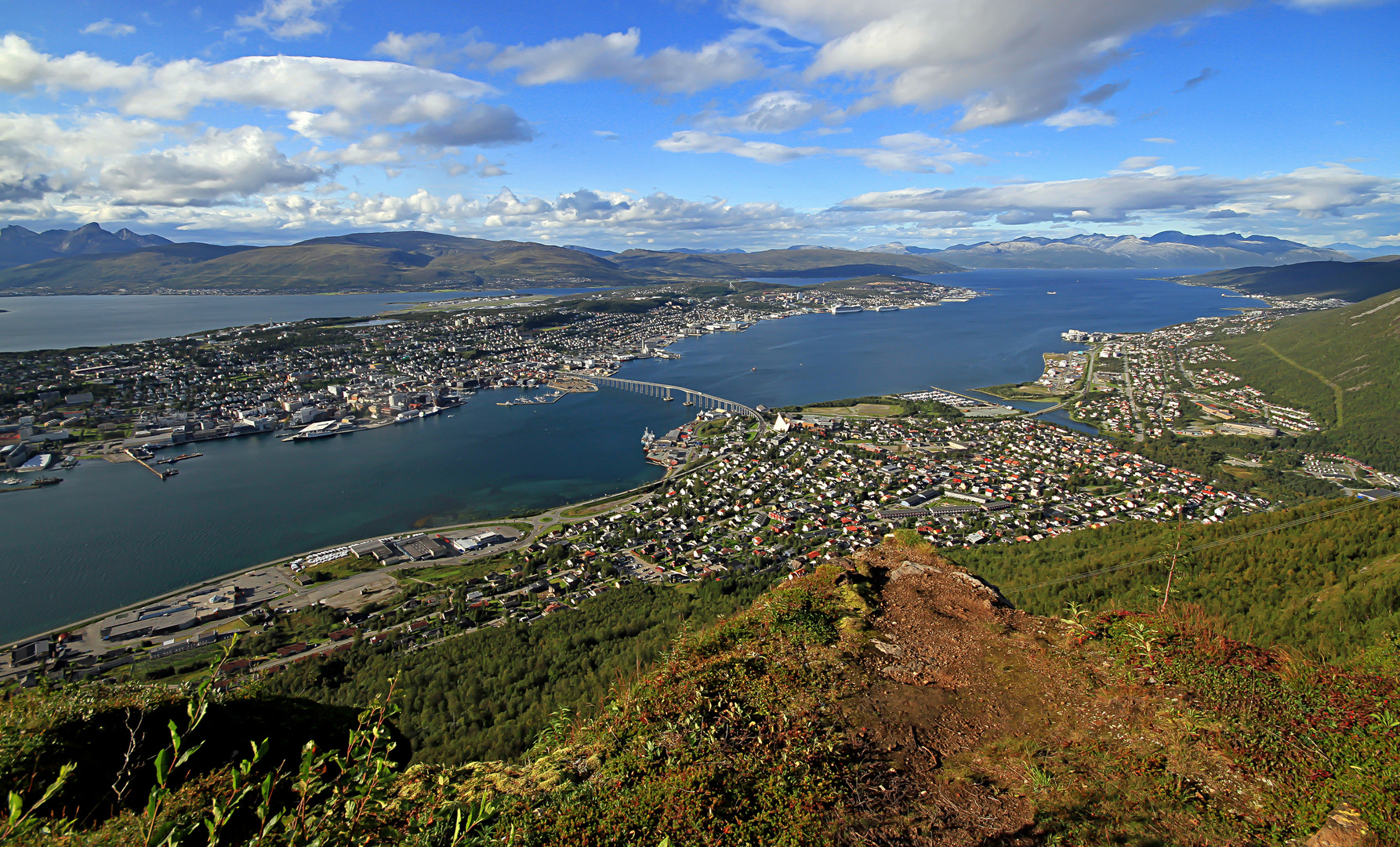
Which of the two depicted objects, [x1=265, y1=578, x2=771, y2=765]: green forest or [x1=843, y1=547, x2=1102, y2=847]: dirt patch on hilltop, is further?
[x1=265, y1=578, x2=771, y2=765]: green forest

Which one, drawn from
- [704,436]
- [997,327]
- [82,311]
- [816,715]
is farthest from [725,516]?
[82,311]

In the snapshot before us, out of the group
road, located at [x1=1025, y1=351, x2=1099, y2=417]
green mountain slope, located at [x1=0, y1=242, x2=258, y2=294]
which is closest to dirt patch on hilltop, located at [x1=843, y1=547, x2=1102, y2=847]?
road, located at [x1=1025, y1=351, x2=1099, y2=417]

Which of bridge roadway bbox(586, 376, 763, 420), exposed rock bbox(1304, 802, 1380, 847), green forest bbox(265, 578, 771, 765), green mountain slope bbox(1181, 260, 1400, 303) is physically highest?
green mountain slope bbox(1181, 260, 1400, 303)

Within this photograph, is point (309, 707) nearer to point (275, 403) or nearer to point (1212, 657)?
point (1212, 657)

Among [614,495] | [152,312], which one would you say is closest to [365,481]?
[614,495]

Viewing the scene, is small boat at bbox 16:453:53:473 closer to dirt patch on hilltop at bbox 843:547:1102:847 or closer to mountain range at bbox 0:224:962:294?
dirt patch on hilltop at bbox 843:547:1102:847

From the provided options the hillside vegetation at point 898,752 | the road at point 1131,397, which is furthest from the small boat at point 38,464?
the road at point 1131,397

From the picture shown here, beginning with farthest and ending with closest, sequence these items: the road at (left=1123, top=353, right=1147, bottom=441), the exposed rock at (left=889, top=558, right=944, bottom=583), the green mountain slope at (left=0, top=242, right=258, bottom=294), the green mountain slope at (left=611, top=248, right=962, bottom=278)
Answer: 1. the green mountain slope at (left=611, top=248, right=962, bottom=278)
2. the green mountain slope at (left=0, top=242, right=258, bottom=294)
3. the road at (left=1123, top=353, right=1147, bottom=441)
4. the exposed rock at (left=889, top=558, right=944, bottom=583)

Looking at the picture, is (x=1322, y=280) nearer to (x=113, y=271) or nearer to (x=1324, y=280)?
(x=1324, y=280)
